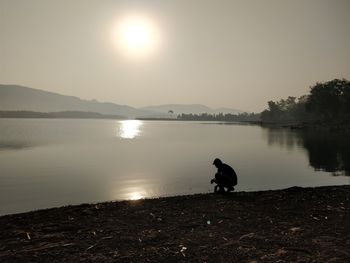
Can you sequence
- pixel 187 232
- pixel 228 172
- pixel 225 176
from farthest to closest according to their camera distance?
pixel 225 176 < pixel 228 172 < pixel 187 232

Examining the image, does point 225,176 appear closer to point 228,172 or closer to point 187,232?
point 228,172

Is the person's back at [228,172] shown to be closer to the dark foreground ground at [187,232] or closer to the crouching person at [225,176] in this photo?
the crouching person at [225,176]

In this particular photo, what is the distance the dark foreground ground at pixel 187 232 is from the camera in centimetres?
878

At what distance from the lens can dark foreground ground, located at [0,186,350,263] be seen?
878cm

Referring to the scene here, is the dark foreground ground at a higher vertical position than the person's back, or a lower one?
lower

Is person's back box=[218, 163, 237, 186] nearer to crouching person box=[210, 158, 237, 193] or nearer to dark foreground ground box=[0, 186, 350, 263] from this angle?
crouching person box=[210, 158, 237, 193]

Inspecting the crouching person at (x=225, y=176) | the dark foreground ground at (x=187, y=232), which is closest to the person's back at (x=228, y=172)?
the crouching person at (x=225, y=176)

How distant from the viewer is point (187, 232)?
10703mm

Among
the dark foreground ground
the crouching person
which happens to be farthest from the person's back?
the dark foreground ground

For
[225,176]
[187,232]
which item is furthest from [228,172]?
[187,232]

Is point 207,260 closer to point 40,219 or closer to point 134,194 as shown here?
point 40,219

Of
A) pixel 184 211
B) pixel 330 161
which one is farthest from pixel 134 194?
pixel 330 161

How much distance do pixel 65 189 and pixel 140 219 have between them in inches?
541

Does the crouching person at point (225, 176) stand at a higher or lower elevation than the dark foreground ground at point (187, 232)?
higher
